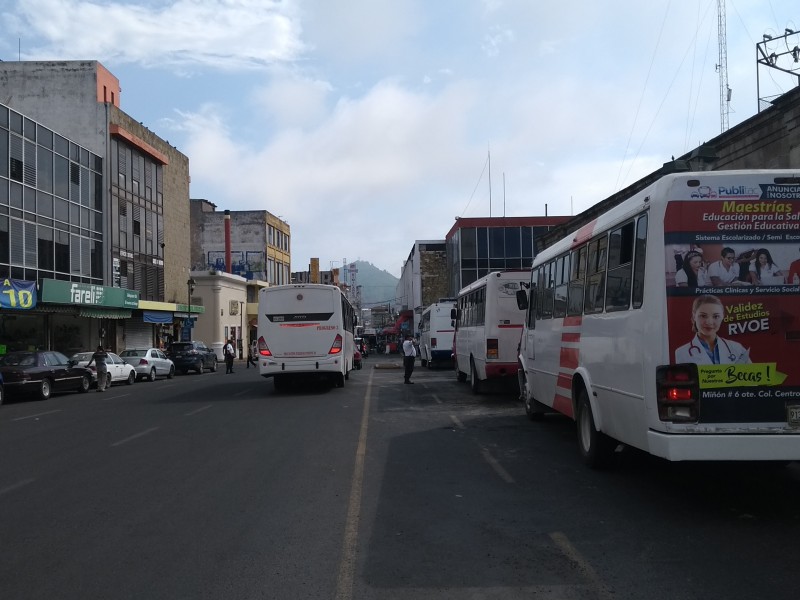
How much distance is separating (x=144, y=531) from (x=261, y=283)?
6318 centimetres

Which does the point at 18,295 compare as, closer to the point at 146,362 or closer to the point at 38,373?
the point at 38,373

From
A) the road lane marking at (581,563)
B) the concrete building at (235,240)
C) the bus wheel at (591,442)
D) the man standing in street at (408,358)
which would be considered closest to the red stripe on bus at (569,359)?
the bus wheel at (591,442)

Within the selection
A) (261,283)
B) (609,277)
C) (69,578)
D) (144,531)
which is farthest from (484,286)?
(261,283)

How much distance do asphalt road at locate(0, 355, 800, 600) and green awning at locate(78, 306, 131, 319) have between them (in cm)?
2226

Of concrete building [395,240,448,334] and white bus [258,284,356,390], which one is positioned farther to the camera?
concrete building [395,240,448,334]

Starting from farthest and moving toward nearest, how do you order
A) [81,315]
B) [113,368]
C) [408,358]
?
[81,315] < [113,368] < [408,358]

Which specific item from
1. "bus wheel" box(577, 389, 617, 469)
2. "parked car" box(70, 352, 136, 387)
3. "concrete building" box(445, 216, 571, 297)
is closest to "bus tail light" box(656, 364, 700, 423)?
"bus wheel" box(577, 389, 617, 469)

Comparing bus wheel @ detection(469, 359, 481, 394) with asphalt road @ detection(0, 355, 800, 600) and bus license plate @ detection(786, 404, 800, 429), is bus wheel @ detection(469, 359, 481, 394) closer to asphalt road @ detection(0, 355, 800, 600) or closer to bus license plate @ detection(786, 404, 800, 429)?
asphalt road @ detection(0, 355, 800, 600)

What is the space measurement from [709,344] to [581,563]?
2.28 m

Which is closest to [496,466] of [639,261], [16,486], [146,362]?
[639,261]

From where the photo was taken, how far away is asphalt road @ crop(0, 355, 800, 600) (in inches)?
196

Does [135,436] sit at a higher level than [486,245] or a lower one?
lower

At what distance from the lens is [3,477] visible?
9.04 metres

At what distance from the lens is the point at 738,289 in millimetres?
6332
